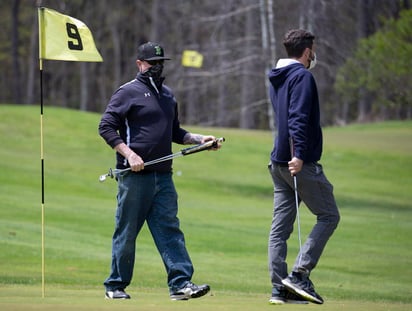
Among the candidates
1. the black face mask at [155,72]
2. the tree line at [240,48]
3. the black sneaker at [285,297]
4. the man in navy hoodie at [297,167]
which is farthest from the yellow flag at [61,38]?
the black sneaker at [285,297]

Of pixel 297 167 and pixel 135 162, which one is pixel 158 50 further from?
pixel 297 167

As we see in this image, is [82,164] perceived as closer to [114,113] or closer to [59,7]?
[114,113]

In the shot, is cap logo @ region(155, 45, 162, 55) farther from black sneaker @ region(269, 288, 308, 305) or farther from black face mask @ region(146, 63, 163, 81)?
black sneaker @ region(269, 288, 308, 305)

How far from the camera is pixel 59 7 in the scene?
7300 centimetres

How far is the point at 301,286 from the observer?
8.98m

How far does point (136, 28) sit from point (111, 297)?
71283 mm

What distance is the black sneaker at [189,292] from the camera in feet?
31.3

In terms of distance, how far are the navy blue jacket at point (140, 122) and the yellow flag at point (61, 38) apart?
61 centimetres

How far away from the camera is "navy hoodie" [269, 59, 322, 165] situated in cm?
884

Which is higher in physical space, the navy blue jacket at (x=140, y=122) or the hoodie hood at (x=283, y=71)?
the hoodie hood at (x=283, y=71)

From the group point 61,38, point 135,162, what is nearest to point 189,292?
point 135,162

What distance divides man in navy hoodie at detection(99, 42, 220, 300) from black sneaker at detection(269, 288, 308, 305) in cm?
73

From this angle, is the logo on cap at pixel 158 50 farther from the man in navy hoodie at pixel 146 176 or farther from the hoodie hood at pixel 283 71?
the hoodie hood at pixel 283 71

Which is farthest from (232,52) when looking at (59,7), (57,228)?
(59,7)
